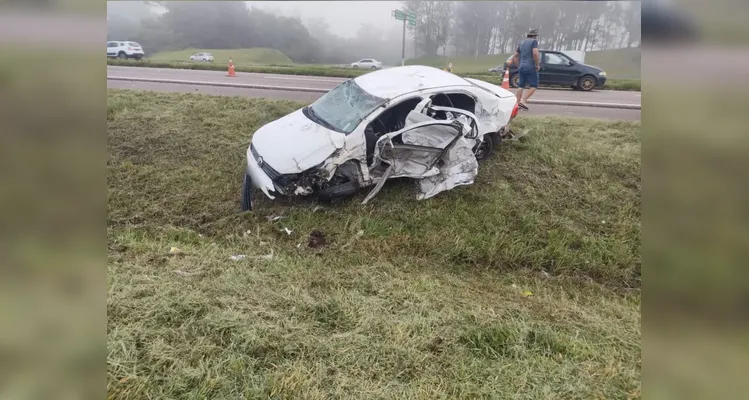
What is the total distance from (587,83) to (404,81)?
913 cm

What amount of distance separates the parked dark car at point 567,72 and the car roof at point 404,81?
7.36 m

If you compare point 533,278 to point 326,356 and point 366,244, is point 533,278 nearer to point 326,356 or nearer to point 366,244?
point 366,244

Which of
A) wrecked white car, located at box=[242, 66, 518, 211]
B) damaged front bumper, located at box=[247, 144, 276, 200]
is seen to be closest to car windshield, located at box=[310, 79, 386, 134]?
wrecked white car, located at box=[242, 66, 518, 211]

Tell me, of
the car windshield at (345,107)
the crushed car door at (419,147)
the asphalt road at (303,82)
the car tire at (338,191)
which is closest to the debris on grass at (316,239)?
the car tire at (338,191)

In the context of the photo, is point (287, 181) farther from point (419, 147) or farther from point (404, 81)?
point (404, 81)

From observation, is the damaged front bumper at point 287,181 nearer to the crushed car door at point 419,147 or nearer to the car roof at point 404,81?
the crushed car door at point 419,147

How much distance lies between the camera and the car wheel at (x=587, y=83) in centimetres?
1215

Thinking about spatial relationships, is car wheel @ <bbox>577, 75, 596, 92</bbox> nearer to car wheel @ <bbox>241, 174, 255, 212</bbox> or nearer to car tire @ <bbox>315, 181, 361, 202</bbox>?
car tire @ <bbox>315, 181, 361, 202</bbox>

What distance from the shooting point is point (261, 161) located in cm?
482

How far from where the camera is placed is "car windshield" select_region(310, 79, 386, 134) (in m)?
4.95

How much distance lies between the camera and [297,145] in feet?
15.7
